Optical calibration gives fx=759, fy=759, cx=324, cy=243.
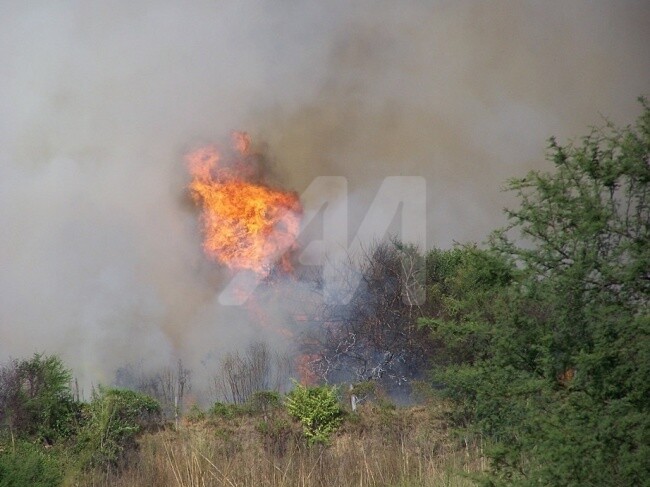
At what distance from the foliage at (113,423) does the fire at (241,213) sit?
1239 centimetres

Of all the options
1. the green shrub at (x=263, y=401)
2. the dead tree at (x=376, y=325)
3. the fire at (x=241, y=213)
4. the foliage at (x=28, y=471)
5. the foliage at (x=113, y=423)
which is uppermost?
the fire at (x=241, y=213)

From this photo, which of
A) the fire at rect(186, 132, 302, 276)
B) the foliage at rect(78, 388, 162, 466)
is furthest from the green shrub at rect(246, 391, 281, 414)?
the fire at rect(186, 132, 302, 276)

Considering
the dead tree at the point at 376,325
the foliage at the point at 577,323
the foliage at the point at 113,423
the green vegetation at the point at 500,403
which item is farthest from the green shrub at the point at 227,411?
the foliage at the point at 577,323

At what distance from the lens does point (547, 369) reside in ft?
20.7

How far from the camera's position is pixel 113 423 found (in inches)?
643

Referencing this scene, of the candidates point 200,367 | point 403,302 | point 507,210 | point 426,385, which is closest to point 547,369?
point 507,210

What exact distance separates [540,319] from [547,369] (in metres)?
0.57

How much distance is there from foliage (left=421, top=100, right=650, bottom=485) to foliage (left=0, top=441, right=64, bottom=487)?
7.04 metres

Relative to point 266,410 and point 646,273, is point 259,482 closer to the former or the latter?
point 646,273

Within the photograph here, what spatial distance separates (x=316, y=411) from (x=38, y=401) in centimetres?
670

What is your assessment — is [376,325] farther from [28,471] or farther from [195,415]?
[28,471]

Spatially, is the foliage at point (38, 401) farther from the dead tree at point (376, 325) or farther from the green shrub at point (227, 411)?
the dead tree at point (376, 325)

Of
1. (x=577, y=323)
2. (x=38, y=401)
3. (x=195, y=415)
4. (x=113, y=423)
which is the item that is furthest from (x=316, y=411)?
(x=577, y=323)

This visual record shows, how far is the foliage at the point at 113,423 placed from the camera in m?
14.9
